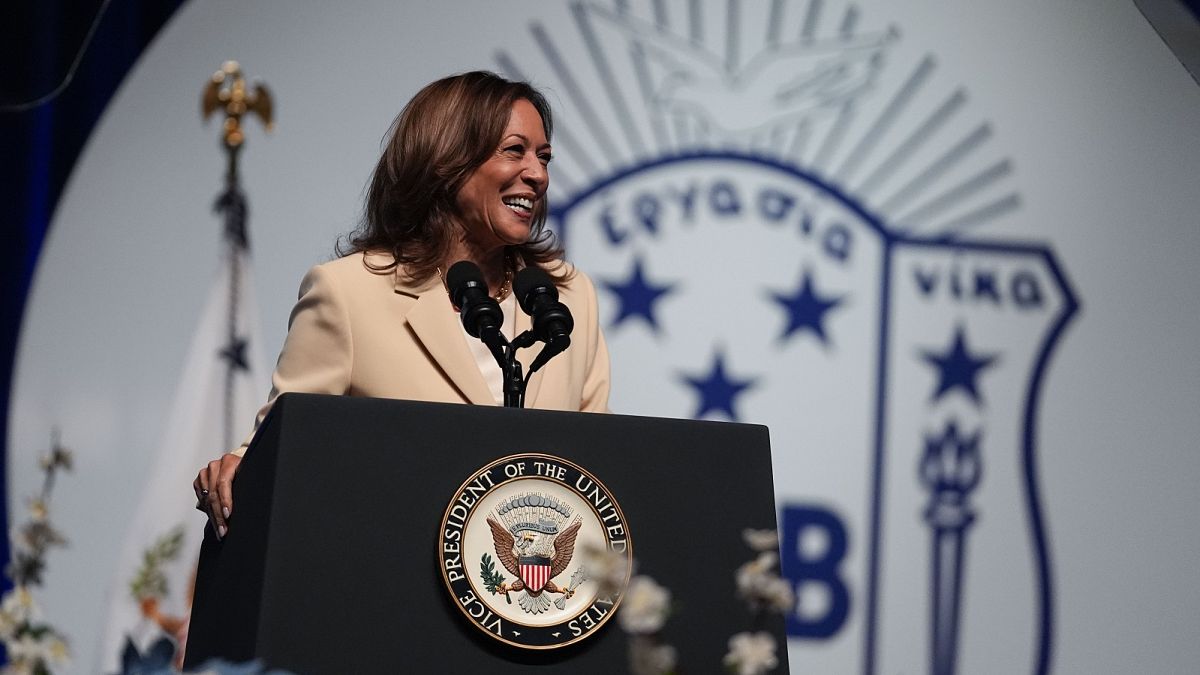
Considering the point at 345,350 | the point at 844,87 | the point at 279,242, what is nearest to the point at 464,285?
the point at 345,350

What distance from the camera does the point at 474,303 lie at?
1.71 meters

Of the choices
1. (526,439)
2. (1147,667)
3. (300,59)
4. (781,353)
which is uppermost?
(300,59)

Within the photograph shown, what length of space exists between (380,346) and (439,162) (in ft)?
1.30

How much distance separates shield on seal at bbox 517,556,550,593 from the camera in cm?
149

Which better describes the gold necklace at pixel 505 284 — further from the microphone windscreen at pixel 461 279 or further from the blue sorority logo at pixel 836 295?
the blue sorority logo at pixel 836 295

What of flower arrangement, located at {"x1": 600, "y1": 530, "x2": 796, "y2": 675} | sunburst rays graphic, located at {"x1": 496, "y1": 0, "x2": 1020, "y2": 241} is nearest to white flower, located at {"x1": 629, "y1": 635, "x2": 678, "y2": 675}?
flower arrangement, located at {"x1": 600, "y1": 530, "x2": 796, "y2": 675}

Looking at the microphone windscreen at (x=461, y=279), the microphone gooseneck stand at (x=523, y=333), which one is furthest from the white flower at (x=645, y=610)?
the microphone windscreen at (x=461, y=279)

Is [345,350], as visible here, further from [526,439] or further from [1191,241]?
[1191,241]

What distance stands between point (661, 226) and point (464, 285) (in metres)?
2.11

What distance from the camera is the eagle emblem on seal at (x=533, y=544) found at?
1.49m

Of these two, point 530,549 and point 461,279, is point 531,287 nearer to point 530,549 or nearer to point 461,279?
point 461,279

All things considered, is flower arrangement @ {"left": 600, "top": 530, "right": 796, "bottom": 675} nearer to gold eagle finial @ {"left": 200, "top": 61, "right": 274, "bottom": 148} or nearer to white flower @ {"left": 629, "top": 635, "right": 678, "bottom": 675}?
white flower @ {"left": 629, "top": 635, "right": 678, "bottom": 675}

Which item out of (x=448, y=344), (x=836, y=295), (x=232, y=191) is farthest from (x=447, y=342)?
(x=836, y=295)

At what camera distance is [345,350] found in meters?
1.92
